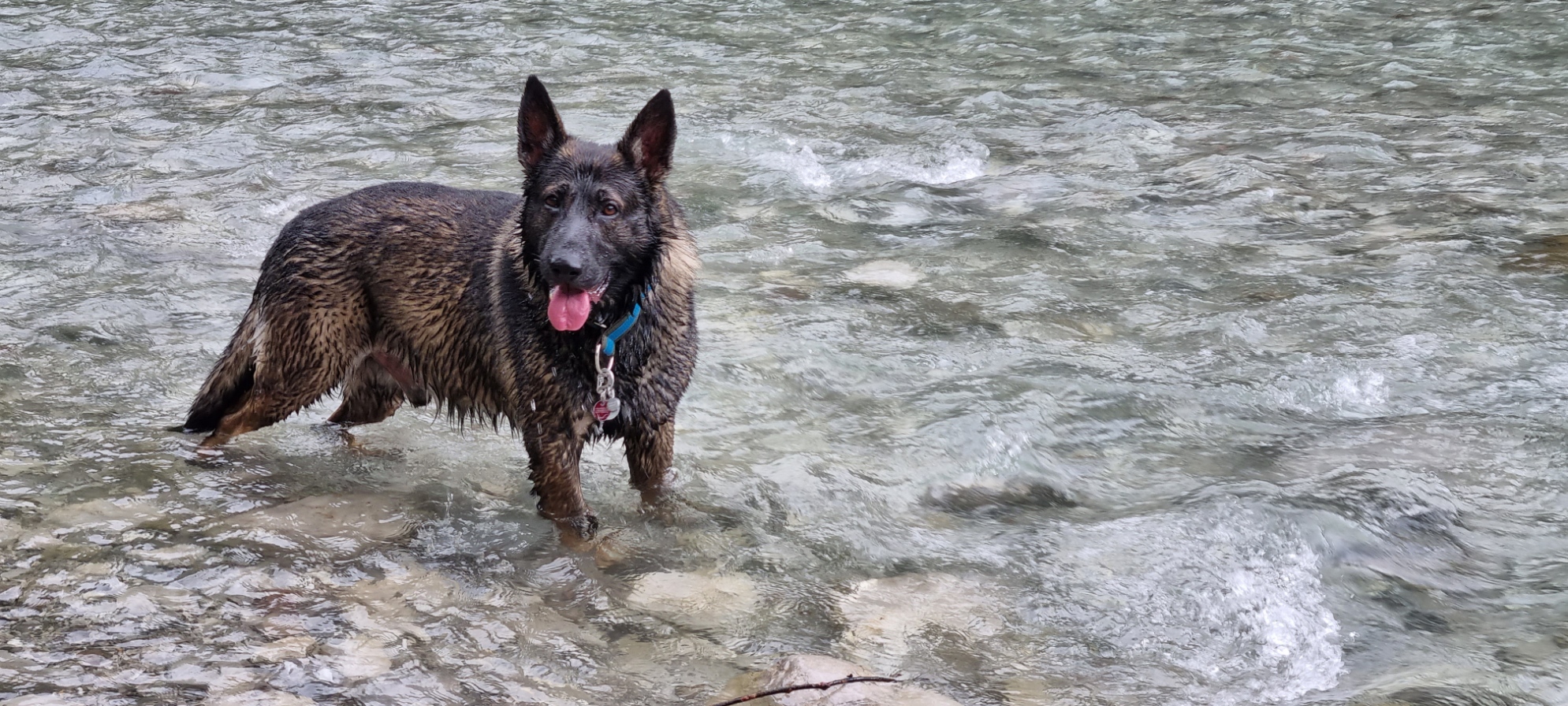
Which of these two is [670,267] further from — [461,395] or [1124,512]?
[1124,512]

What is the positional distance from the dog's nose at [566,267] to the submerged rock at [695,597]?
1.17 m

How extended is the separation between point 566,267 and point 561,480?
0.96 metres

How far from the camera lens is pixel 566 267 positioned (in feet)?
15.9

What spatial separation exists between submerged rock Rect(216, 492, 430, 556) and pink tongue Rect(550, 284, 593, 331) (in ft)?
3.76

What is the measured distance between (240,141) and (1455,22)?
11958 millimetres

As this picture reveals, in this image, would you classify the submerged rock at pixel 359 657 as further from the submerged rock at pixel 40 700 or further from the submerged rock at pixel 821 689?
the submerged rock at pixel 821 689

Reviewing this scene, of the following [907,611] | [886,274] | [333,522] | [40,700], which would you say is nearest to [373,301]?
[333,522]

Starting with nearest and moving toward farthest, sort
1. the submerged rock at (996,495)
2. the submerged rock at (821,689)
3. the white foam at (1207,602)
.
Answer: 1. the submerged rock at (821,689)
2. the white foam at (1207,602)
3. the submerged rock at (996,495)

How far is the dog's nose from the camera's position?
486 centimetres

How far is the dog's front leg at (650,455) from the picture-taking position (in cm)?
557

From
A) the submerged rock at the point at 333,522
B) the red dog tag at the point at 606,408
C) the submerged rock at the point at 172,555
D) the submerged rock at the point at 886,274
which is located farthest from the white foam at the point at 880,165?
the submerged rock at the point at 172,555

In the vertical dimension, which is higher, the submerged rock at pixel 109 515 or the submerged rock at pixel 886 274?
the submerged rock at pixel 109 515

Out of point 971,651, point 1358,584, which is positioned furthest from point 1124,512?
point 971,651

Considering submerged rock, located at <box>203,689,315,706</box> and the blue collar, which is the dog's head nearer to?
the blue collar
